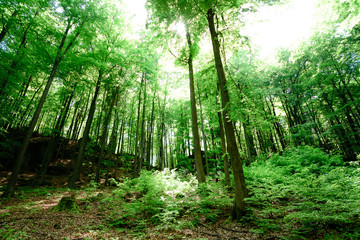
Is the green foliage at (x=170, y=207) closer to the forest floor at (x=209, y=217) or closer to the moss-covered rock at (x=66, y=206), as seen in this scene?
the forest floor at (x=209, y=217)

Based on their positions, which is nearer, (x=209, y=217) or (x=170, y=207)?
(x=209, y=217)

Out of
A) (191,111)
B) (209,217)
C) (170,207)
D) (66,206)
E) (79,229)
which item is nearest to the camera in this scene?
(79,229)

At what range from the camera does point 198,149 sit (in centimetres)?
834

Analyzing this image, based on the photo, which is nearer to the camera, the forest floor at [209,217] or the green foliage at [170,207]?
the forest floor at [209,217]

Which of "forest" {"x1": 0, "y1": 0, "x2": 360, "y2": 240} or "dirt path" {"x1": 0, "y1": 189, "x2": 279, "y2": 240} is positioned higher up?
"forest" {"x1": 0, "y1": 0, "x2": 360, "y2": 240}

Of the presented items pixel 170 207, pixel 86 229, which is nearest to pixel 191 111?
pixel 170 207

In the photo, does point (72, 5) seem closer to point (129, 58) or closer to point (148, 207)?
point (129, 58)

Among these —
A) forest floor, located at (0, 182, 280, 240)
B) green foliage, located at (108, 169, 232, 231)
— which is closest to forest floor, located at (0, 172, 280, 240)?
forest floor, located at (0, 182, 280, 240)

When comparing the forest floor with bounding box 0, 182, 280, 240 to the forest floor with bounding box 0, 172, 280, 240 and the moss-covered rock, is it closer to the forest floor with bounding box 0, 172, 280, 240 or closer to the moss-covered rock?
the forest floor with bounding box 0, 172, 280, 240

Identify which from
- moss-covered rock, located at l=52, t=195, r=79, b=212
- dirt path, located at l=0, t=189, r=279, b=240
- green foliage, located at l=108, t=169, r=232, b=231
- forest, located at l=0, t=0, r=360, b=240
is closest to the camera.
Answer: dirt path, located at l=0, t=189, r=279, b=240

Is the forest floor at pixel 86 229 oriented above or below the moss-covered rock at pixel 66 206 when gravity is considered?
below

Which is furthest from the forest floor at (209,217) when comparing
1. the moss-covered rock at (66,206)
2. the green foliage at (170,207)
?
the moss-covered rock at (66,206)

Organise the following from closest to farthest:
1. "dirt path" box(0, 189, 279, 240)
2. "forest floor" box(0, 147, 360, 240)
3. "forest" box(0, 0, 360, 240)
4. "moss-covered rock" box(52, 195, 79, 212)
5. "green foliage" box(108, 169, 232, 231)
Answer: "forest floor" box(0, 147, 360, 240) → "dirt path" box(0, 189, 279, 240) → "forest" box(0, 0, 360, 240) → "green foliage" box(108, 169, 232, 231) → "moss-covered rock" box(52, 195, 79, 212)

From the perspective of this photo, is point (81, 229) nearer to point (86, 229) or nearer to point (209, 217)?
point (86, 229)
